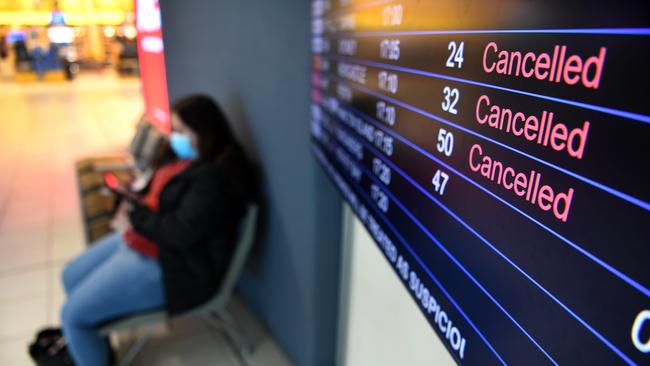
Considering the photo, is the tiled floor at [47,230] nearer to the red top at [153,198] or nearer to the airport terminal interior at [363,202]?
the airport terminal interior at [363,202]

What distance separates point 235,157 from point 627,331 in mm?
1828

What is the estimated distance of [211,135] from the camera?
2.09 meters

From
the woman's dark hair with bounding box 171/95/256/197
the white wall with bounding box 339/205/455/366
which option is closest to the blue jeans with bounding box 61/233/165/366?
the woman's dark hair with bounding box 171/95/256/197

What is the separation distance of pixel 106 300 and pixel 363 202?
137 cm

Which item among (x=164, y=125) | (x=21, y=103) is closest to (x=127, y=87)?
(x=21, y=103)

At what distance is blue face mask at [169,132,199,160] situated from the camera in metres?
2.22

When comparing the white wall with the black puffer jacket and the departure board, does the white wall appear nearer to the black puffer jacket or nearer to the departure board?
the departure board

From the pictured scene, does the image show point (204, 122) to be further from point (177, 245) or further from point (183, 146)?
point (177, 245)

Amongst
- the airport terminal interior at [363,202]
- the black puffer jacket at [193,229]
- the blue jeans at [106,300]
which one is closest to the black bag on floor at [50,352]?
the airport terminal interior at [363,202]

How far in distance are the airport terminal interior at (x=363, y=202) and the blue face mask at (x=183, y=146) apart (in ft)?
0.07

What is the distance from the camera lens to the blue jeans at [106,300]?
5.96 ft

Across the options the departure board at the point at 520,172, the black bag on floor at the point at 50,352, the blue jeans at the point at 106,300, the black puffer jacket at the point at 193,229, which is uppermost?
the departure board at the point at 520,172

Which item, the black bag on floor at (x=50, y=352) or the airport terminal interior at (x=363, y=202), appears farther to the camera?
the black bag on floor at (x=50, y=352)

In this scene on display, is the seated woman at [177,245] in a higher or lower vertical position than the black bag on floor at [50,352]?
higher
